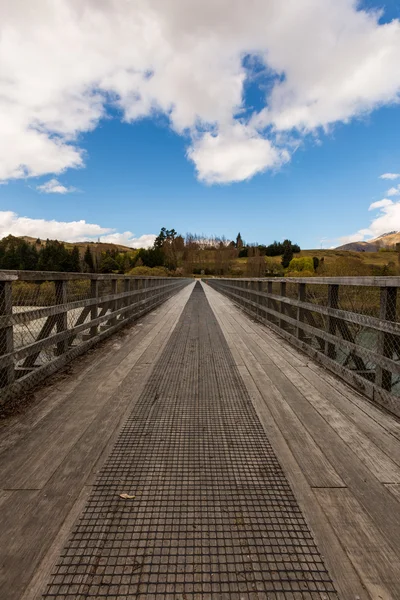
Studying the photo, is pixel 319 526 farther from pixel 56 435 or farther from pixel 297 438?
pixel 56 435

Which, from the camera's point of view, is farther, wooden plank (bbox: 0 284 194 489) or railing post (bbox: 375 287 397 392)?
railing post (bbox: 375 287 397 392)

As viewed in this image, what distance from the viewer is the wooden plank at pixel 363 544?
4.19ft

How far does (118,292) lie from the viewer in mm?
7031

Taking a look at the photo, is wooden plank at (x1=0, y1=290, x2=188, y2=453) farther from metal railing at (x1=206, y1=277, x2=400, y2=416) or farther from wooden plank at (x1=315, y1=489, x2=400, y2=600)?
metal railing at (x1=206, y1=277, x2=400, y2=416)

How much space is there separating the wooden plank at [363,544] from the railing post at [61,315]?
138 inches

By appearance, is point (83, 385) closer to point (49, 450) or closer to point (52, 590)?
point (49, 450)

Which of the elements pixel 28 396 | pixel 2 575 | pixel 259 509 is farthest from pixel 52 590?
pixel 28 396

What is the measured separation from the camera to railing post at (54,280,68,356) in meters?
4.08

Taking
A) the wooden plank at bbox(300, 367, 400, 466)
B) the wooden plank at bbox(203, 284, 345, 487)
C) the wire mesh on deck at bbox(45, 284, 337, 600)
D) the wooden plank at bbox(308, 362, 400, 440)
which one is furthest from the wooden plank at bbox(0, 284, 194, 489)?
the wooden plank at bbox(308, 362, 400, 440)

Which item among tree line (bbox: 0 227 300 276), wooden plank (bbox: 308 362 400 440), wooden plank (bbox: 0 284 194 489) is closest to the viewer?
wooden plank (bbox: 0 284 194 489)

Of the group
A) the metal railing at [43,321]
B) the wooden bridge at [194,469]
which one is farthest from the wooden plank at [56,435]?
the metal railing at [43,321]

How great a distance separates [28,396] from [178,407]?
152 cm

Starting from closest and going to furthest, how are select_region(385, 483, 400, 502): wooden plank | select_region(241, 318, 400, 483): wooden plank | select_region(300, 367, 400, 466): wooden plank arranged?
1. select_region(385, 483, 400, 502): wooden plank
2. select_region(241, 318, 400, 483): wooden plank
3. select_region(300, 367, 400, 466): wooden plank

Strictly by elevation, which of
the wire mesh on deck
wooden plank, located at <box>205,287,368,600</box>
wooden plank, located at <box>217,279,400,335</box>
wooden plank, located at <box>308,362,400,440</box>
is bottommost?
wooden plank, located at <box>308,362,400,440</box>
